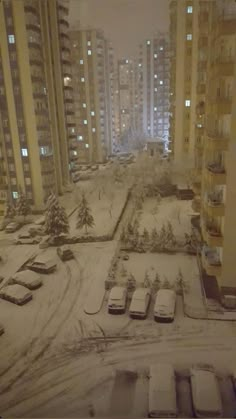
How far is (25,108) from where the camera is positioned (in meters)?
16.6

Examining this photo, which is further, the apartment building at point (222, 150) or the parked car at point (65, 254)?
the parked car at point (65, 254)

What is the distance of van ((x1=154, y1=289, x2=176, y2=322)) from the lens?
314 inches

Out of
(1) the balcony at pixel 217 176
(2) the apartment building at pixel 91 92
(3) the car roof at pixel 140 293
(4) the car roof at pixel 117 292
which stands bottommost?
(3) the car roof at pixel 140 293

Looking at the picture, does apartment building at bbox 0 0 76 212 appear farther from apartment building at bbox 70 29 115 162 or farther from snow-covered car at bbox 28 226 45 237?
apartment building at bbox 70 29 115 162

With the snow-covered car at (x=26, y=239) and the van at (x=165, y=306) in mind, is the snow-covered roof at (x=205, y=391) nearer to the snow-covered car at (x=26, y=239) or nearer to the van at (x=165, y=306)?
the van at (x=165, y=306)

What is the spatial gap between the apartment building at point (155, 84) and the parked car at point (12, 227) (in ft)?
76.3

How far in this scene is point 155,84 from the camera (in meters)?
36.5

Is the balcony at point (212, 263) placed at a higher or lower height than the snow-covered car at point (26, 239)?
higher

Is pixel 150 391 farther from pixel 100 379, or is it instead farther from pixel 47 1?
pixel 47 1

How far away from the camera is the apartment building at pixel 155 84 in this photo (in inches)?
1401

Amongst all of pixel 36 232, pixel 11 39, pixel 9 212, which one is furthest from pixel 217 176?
pixel 11 39

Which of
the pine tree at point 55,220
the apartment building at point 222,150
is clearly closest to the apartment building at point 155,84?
the pine tree at point 55,220

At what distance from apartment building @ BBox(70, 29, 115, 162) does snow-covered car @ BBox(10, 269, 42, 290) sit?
21.6m

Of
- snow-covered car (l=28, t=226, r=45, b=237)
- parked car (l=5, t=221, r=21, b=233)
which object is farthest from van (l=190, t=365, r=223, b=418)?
parked car (l=5, t=221, r=21, b=233)
